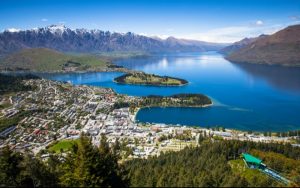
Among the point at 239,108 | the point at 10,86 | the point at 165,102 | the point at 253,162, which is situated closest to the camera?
the point at 253,162

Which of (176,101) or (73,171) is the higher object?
(73,171)

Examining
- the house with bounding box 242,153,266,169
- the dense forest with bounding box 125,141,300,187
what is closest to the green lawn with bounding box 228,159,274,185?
the dense forest with bounding box 125,141,300,187

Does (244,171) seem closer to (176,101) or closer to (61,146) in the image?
(61,146)

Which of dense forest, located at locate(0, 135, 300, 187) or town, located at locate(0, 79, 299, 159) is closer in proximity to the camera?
dense forest, located at locate(0, 135, 300, 187)

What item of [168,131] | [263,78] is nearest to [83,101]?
[168,131]

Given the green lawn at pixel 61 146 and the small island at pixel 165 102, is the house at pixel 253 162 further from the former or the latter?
the small island at pixel 165 102

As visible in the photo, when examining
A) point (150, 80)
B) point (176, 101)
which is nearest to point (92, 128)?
point (176, 101)

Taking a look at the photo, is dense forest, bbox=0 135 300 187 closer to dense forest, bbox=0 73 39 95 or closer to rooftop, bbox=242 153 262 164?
rooftop, bbox=242 153 262 164

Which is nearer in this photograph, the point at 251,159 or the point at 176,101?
the point at 251,159

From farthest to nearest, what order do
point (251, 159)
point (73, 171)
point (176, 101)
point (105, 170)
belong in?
point (176, 101) < point (251, 159) < point (73, 171) < point (105, 170)
